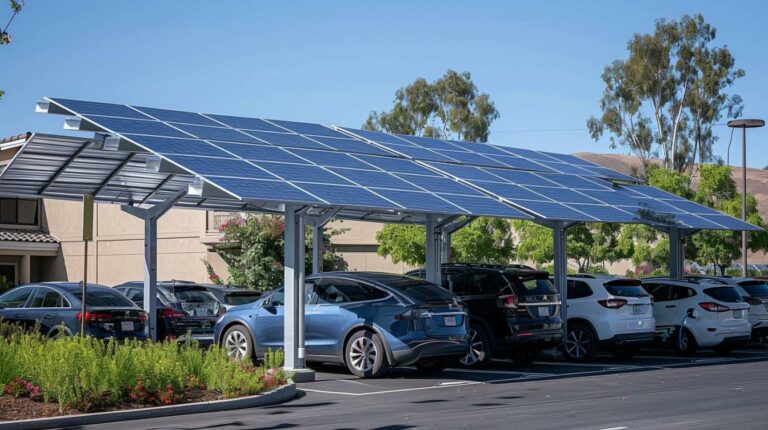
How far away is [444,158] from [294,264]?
824cm

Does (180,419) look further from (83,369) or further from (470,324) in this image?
(470,324)

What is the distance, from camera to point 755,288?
82.1 ft

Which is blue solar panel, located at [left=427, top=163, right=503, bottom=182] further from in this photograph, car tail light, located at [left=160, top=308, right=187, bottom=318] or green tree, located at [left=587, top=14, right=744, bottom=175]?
green tree, located at [left=587, top=14, right=744, bottom=175]

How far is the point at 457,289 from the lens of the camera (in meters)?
20.2

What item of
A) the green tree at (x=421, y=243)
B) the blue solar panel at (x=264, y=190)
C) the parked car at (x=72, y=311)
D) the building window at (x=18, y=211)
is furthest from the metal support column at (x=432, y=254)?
the building window at (x=18, y=211)

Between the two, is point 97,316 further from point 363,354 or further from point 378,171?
point 378,171

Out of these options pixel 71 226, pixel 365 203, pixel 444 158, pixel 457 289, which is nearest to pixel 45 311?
pixel 365 203

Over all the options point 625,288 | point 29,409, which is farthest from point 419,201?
point 29,409

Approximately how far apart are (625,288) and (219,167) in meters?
8.47

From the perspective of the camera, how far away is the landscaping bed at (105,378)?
1282cm

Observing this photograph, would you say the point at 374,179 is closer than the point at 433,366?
No

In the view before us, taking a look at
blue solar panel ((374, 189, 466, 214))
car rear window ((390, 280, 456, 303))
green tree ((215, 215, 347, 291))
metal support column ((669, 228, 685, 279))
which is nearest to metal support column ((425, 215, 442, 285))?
blue solar panel ((374, 189, 466, 214))

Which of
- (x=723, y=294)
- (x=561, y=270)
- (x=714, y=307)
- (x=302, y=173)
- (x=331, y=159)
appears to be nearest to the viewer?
(x=302, y=173)

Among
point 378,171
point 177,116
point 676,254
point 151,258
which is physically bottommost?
point 151,258
